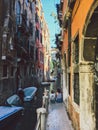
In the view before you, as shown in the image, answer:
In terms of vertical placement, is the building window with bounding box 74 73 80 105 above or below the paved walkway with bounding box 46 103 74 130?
above

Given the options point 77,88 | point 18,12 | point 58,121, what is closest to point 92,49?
point 77,88

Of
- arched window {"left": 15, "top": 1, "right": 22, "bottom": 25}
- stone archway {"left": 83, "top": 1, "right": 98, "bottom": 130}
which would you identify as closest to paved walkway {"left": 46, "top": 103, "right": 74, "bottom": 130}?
stone archway {"left": 83, "top": 1, "right": 98, "bottom": 130}

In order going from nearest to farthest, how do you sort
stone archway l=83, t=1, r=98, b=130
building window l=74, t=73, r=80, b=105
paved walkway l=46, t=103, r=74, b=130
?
1. stone archway l=83, t=1, r=98, b=130
2. building window l=74, t=73, r=80, b=105
3. paved walkway l=46, t=103, r=74, b=130

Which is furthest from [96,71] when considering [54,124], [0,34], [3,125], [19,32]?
[19,32]

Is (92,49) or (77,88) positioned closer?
(92,49)

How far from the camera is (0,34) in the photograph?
18.3 metres

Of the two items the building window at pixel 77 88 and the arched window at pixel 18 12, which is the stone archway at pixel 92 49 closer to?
the building window at pixel 77 88

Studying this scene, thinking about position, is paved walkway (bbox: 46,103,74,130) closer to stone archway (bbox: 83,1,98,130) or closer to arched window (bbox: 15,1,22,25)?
stone archway (bbox: 83,1,98,130)

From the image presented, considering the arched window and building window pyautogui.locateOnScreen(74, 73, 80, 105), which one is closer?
building window pyautogui.locateOnScreen(74, 73, 80, 105)

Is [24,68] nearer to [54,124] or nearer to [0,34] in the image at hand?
[0,34]

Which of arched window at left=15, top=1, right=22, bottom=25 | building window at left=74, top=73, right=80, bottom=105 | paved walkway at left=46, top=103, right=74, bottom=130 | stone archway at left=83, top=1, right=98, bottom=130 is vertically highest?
arched window at left=15, top=1, right=22, bottom=25

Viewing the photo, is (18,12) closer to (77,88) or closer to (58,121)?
(58,121)

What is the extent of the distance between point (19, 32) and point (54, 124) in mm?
17232

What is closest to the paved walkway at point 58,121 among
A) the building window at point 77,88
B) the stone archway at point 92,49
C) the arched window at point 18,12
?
the building window at point 77,88
